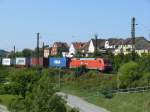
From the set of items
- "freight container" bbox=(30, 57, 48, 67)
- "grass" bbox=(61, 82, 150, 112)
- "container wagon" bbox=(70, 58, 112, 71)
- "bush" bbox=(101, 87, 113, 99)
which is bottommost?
"grass" bbox=(61, 82, 150, 112)

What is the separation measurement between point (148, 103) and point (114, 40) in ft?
375

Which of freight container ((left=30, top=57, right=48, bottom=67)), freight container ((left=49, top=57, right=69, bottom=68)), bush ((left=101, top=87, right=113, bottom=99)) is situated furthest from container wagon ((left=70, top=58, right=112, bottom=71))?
bush ((left=101, top=87, right=113, bottom=99))

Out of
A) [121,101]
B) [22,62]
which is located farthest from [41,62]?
[121,101]

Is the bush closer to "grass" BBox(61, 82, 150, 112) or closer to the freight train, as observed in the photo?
"grass" BBox(61, 82, 150, 112)

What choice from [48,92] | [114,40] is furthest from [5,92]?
[114,40]

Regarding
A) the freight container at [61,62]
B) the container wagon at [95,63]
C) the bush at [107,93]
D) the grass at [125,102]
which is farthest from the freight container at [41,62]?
the bush at [107,93]

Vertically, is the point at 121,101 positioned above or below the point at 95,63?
below

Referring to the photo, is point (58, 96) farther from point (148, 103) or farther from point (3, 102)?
point (3, 102)

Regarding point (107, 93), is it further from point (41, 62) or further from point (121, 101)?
point (41, 62)

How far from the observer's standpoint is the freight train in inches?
3162

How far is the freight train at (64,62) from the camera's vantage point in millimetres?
80312

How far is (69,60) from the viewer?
95062 mm

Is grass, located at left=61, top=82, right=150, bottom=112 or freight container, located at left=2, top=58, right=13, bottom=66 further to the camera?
freight container, located at left=2, top=58, right=13, bottom=66

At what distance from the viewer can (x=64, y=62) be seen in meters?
94.8
